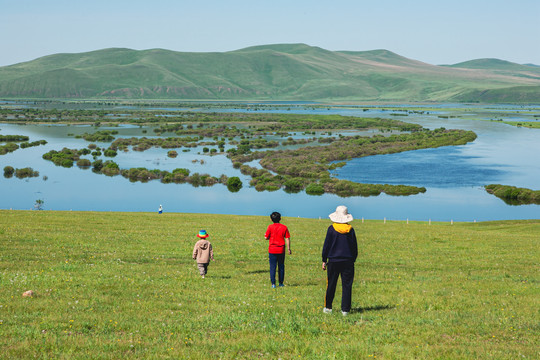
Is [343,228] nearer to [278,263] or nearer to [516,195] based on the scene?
[278,263]

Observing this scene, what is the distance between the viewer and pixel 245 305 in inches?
592

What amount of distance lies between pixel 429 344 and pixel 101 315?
8353 millimetres

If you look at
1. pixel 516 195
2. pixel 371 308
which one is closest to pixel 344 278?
pixel 371 308

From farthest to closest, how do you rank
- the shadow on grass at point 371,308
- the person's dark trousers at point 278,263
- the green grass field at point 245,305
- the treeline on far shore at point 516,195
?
the treeline on far shore at point 516,195, the person's dark trousers at point 278,263, the shadow on grass at point 371,308, the green grass field at point 245,305

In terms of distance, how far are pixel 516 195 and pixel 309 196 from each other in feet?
129

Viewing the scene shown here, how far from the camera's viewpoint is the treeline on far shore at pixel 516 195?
309ft

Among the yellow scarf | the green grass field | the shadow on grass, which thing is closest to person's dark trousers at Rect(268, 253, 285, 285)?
the green grass field

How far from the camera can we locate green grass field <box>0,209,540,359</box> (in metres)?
11.2

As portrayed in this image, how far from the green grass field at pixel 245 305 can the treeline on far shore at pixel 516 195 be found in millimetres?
73488

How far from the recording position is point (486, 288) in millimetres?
A: 18750

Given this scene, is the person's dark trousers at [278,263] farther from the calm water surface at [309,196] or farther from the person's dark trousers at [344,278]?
the calm water surface at [309,196]

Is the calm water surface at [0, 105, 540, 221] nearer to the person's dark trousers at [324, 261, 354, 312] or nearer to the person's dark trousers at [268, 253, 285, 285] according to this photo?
the person's dark trousers at [268, 253, 285, 285]

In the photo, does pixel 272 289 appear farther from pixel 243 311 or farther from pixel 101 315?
pixel 101 315

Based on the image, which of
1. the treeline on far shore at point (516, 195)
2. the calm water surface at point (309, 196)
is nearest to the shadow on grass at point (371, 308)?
the calm water surface at point (309, 196)
